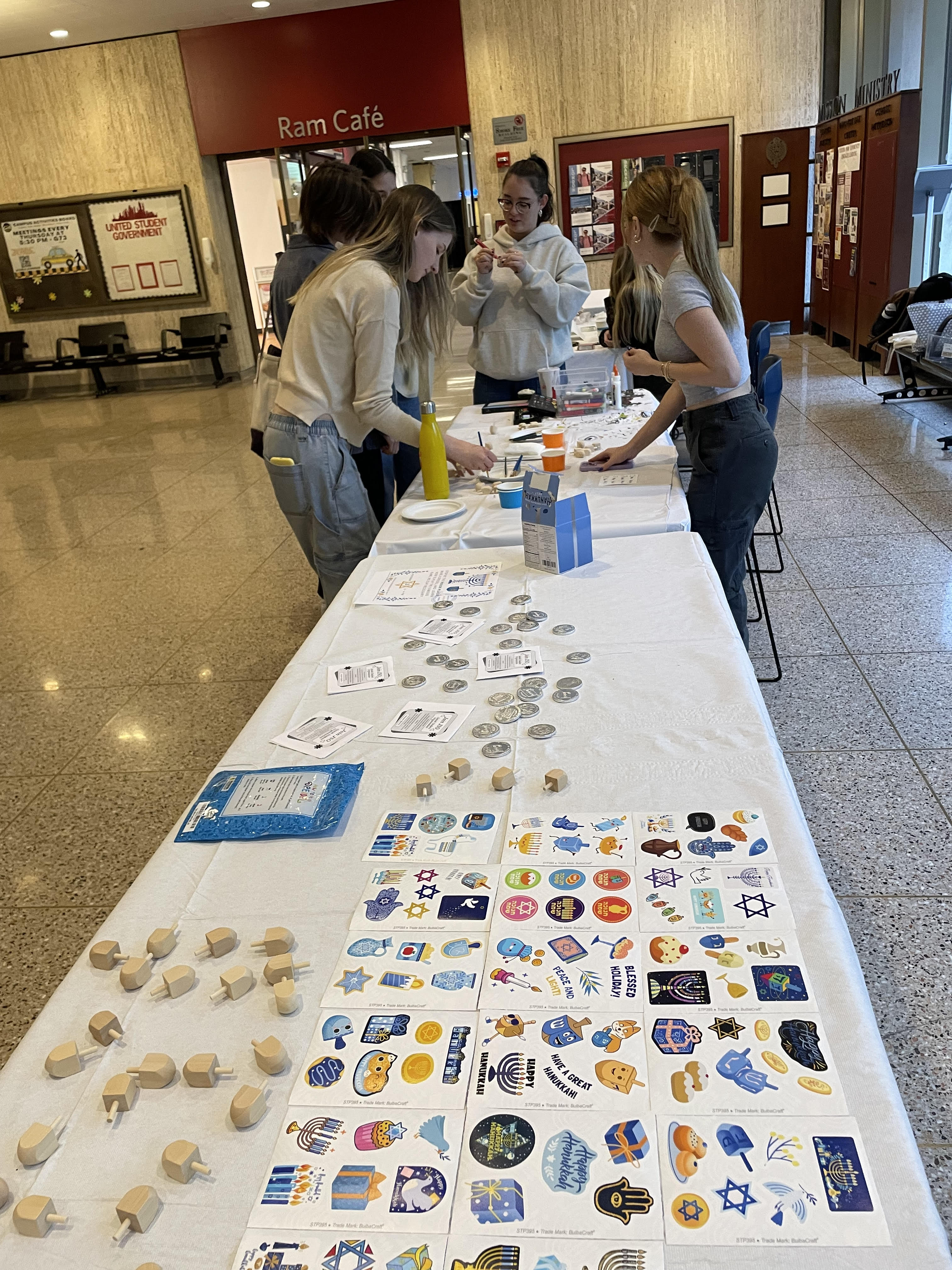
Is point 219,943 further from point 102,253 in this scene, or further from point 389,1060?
point 102,253

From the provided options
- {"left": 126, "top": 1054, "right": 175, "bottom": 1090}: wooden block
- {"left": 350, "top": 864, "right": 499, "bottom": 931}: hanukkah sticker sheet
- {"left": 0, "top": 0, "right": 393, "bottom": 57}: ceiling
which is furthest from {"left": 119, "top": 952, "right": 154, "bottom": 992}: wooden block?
{"left": 0, "top": 0, "right": 393, "bottom": 57}: ceiling

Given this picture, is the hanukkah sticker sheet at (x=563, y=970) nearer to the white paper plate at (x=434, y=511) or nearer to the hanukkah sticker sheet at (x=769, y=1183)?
the hanukkah sticker sheet at (x=769, y=1183)

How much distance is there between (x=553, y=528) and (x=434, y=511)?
1.86 ft

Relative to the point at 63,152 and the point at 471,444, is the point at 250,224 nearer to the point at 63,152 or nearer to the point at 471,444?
the point at 63,152

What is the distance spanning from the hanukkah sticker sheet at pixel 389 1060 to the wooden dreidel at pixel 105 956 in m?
0.27

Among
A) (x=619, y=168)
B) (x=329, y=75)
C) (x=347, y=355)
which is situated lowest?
(x=347, y=355)

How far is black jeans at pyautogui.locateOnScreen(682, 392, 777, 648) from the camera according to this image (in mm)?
2322

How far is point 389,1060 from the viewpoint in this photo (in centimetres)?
88

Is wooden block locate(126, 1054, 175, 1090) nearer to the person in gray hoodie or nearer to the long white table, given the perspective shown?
the long white table

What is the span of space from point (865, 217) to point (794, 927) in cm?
774

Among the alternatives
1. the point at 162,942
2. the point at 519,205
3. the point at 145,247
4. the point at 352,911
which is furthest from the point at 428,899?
the point at 145,247

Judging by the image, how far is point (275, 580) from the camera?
427 cm

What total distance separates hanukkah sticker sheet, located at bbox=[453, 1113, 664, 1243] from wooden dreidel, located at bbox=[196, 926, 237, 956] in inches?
13.9

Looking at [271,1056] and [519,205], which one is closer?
[271,1056]
